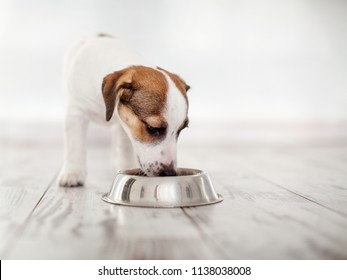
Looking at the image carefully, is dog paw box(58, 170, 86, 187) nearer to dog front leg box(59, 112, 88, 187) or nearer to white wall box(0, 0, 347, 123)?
dog front leg box(59, 112, 88, 187)

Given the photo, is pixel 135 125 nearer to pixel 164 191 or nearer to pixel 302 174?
pixel 164 191

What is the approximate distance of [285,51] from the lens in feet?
21.8

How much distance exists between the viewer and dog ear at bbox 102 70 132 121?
253cm

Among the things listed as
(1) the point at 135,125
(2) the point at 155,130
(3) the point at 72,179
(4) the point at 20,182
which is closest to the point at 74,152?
(3) the point at 72,179

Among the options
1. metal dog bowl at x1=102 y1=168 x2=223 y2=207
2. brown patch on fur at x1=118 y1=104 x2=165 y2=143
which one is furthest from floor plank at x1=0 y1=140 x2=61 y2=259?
brown patch on fur at x1=118 y1=104 x2=165 y2=143

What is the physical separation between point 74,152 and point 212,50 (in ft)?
12.9

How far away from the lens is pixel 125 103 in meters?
2.61

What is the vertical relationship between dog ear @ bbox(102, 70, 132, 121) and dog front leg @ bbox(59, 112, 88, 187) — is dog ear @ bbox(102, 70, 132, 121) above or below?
above

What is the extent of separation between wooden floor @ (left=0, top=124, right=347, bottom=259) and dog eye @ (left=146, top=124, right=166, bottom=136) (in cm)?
40

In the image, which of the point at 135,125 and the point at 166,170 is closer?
the point at 166,170

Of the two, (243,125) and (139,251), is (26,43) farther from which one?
(139,251)

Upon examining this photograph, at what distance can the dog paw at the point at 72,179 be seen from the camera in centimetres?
283

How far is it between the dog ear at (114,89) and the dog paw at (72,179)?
49cm

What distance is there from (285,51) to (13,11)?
130 inches
